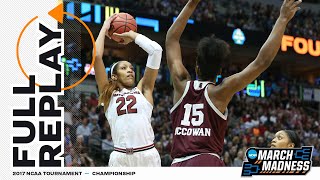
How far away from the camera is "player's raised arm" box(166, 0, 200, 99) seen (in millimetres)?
4355

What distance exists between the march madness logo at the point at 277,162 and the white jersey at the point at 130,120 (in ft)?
4.76

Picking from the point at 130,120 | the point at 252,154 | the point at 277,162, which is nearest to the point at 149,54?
the point at 130,120

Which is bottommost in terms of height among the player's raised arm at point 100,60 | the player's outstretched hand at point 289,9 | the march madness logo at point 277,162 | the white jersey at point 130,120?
the march madness logo at point 277,162

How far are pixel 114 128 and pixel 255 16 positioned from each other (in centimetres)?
1824

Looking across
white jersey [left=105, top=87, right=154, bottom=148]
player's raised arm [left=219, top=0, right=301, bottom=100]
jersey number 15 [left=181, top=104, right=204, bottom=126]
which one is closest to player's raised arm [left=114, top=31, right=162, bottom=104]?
white jersey [left=105, top=87, right=154, bottom=148]

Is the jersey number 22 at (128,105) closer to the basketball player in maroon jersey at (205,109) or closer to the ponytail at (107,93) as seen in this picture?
the ponytail at (107,93)

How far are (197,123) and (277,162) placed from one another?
37.5 inches

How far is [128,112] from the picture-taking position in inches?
229

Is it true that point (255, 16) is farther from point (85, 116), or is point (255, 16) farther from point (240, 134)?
point (85, 116)

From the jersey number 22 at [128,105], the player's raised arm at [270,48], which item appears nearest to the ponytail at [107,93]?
the jersey number 22 at [128,105]

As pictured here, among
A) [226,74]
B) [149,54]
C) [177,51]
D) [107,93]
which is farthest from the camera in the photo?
[226,74]

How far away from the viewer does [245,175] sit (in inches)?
179

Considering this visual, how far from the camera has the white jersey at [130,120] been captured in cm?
579

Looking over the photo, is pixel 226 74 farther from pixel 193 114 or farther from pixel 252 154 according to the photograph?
pixel 193 114
